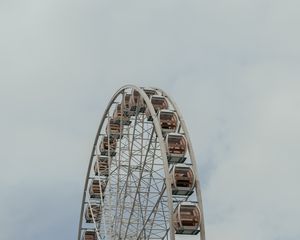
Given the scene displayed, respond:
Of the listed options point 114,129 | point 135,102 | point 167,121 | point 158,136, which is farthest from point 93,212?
point 158,136

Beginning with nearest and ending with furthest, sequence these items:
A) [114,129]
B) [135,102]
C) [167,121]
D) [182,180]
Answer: [182,180]
[167,121]
[135,102]
[114,129]

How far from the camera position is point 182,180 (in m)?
27.3

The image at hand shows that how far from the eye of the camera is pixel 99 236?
3459 cm

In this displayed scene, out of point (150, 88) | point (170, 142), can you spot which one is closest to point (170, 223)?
point (170, 142)

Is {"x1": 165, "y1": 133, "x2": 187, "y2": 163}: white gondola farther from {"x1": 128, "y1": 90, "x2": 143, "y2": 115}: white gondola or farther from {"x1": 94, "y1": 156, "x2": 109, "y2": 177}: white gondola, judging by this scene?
{"x1": 94, "y1": 156, "x2": 109, "y2": 177}: white gondola

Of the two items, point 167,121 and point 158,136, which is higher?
point 167,121

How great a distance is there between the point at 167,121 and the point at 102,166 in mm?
8874

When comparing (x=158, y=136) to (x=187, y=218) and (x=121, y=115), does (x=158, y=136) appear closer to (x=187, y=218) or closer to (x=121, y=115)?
(x=187, y=218)

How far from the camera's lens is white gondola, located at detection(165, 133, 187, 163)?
2858 centimetres

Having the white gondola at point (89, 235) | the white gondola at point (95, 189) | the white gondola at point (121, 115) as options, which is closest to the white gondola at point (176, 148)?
the white gondola at point (121, 115)

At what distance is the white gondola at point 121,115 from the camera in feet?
117

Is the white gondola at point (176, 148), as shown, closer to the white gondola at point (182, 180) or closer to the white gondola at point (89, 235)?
the white gondola at point (182, 180)
